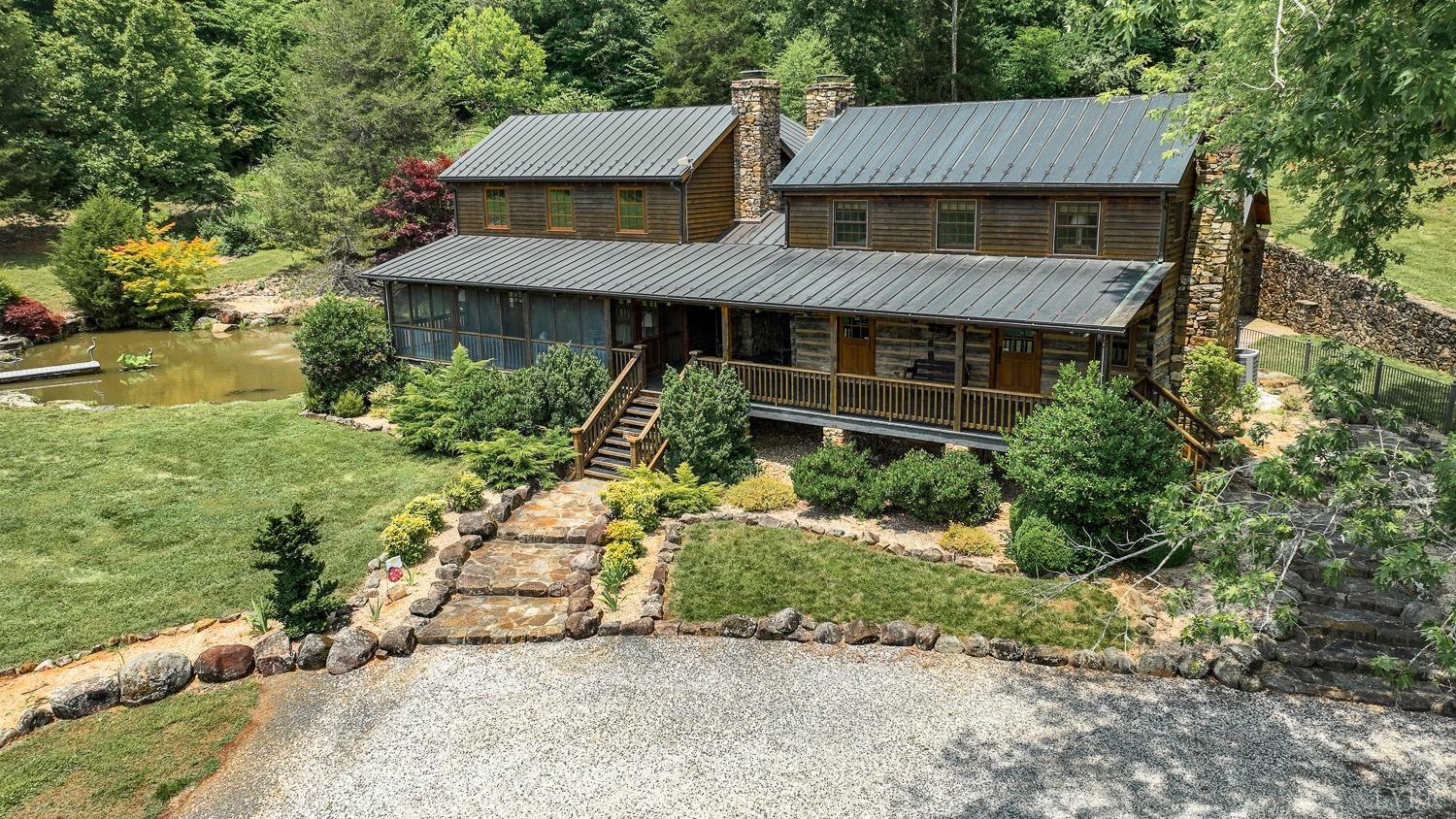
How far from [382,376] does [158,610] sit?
1252 centimetres

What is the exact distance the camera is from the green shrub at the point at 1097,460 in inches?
643

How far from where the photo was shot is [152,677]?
14391mm

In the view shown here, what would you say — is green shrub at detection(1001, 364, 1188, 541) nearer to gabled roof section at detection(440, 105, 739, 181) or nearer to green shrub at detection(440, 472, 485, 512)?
green shrub at detection(440, 472, 485, 512)

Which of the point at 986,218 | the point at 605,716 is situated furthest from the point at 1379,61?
the point at 605,716

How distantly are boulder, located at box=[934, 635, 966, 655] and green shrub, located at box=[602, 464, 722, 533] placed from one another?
20.4 feet

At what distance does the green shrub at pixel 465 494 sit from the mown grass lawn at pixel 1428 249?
21.0 m

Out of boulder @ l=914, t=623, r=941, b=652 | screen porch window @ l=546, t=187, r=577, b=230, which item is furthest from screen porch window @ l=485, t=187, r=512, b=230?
boulder @ l=914, t=623, r=941, b=652

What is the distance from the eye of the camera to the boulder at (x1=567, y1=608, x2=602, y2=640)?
15805 millimetres

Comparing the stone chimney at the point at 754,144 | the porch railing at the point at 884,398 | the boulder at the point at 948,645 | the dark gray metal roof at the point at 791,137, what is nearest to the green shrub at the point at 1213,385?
the porch railing at the point at 884,398

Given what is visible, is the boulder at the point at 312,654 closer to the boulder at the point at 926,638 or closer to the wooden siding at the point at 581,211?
the boulder at the point at 926,638

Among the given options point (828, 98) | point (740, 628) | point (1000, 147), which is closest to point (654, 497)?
point (740, 628)

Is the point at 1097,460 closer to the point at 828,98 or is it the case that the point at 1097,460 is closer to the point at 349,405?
the point at 828,98

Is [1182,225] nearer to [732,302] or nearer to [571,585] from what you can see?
[732,302]

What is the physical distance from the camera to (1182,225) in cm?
2180
